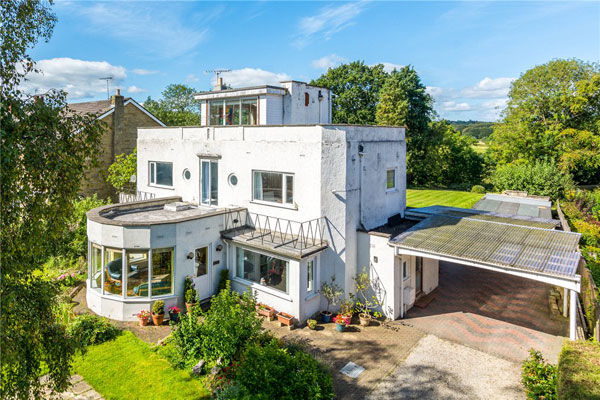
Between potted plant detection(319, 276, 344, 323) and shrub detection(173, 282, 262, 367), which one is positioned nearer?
shrub detection(173, 282, 262, 367)

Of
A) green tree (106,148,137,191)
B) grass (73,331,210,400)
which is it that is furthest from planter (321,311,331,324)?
green tree (106,148,137,191)

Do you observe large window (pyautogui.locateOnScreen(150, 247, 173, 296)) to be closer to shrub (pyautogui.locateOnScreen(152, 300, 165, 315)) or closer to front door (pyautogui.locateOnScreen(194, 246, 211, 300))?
shrub (pyautogui.locateOnScreen(152, 300, 165, 315))

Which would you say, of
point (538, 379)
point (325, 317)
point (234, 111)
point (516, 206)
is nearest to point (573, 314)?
point (538, 379)

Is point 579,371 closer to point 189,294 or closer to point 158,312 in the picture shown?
point 189,294

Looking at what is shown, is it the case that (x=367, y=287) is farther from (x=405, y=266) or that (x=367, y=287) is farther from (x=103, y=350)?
(x=103, y=350)

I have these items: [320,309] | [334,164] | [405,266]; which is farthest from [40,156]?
[405,266]
